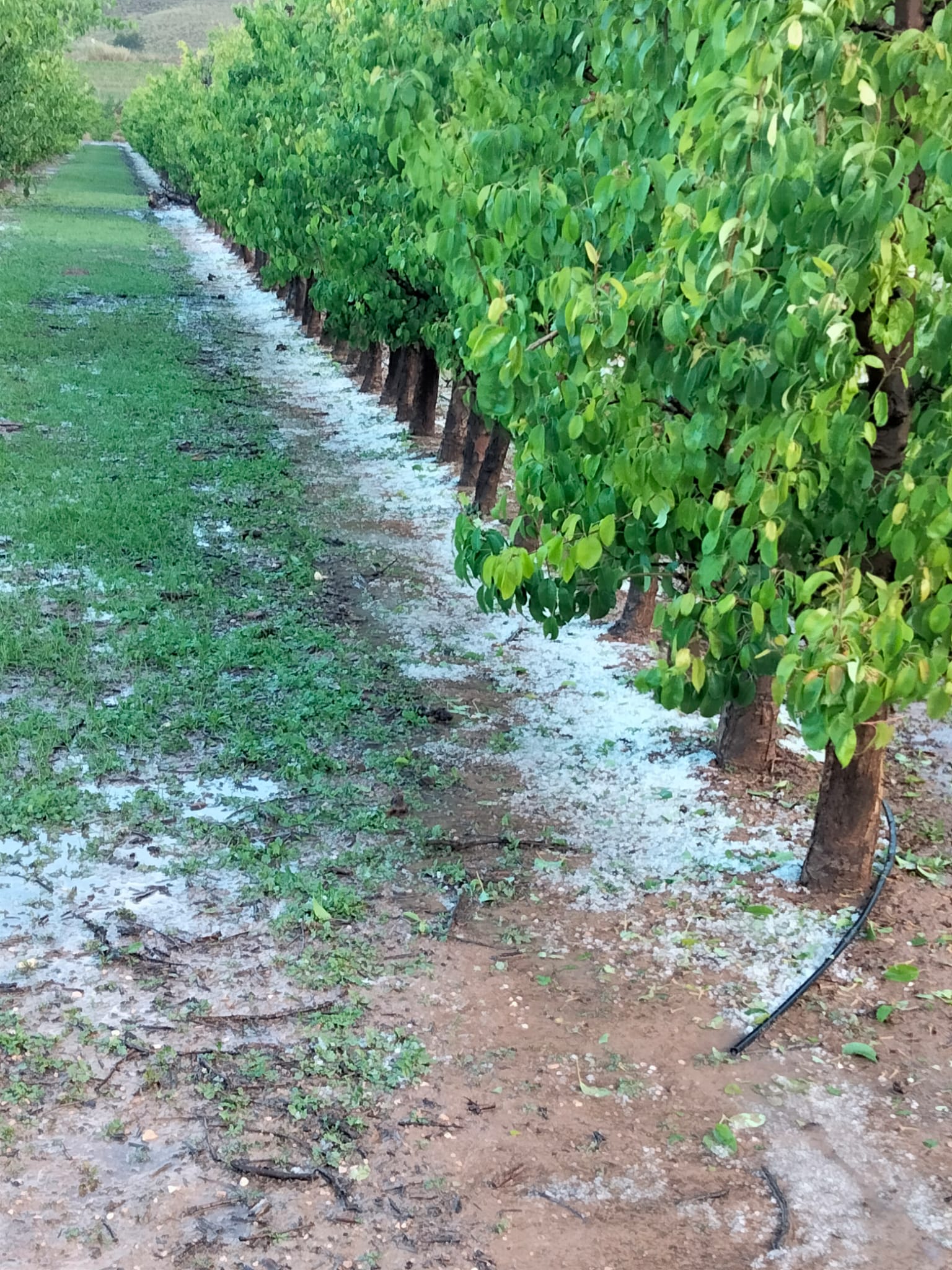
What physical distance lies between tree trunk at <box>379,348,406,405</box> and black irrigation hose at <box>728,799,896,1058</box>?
40.5ft

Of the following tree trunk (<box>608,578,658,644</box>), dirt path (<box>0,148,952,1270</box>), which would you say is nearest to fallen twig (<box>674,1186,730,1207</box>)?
dirt path (<box>0,148,952,1270</box>)

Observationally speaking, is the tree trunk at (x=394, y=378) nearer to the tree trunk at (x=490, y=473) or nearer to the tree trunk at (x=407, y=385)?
the tree trunk at (x=407, y=385)

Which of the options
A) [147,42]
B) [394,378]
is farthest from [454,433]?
[147,42]

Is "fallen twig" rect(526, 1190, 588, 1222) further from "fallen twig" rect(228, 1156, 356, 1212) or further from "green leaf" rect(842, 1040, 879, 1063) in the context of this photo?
"green leaf" rect(842, 1040, 879, 1063)

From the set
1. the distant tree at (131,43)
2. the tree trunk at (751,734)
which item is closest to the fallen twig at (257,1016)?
the tree trunk at (751,734)

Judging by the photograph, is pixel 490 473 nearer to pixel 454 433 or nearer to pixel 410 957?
pixel 454 433

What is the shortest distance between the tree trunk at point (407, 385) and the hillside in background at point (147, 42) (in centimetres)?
12950

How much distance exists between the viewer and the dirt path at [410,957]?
417 centimetres

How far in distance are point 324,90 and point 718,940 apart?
14649 millimetres

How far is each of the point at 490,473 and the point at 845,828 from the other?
24.4ft

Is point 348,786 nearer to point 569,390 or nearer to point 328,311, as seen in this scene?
point 569,390

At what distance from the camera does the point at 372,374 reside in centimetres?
2033

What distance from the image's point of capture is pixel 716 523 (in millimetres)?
4520

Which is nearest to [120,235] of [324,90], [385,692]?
[324,90]
